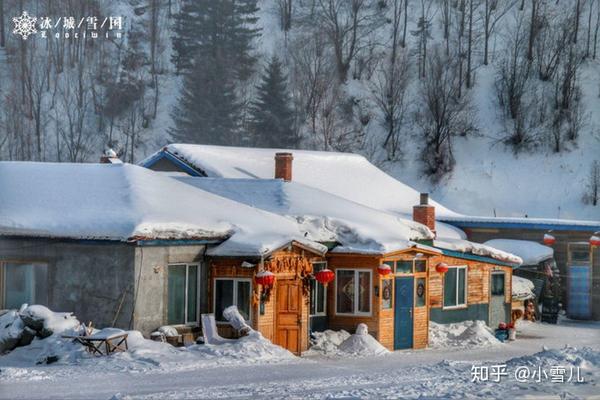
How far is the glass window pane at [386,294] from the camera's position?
2797cm

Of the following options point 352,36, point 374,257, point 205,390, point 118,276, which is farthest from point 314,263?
point 352,36

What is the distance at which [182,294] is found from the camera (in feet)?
83.1

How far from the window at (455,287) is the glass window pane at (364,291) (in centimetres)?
496

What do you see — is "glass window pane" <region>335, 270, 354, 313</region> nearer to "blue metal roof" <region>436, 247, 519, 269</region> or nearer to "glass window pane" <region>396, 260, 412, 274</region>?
"glass window pane" <region>396, 260, 412, 274</region>

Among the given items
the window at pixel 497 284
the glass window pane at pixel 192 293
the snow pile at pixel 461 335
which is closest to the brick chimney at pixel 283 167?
the snow pile at pixel 461 335

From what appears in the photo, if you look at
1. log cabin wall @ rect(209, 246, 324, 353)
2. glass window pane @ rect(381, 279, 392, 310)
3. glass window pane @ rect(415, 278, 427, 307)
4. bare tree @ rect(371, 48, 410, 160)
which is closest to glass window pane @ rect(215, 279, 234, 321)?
log cabin wall @ rect(209, 246, 324, 353)

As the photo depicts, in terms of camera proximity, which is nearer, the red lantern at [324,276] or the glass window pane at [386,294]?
the red lantern at [324,276]

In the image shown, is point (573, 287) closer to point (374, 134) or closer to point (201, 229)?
point (201, 229)

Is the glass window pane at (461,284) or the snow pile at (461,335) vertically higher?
the glass window pane at (461,284)

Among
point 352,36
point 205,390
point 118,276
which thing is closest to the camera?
Result: point 205,390

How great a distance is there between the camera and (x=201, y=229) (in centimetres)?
2536

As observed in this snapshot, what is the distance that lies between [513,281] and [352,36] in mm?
36903

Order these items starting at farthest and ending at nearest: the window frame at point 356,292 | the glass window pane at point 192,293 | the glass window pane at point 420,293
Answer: the glass window pane at point 420,293 < the window frame at point 356,292 < the glass window pane at point 192,293

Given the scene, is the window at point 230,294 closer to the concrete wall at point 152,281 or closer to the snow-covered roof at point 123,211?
the snow-covered roof at point 123,211
